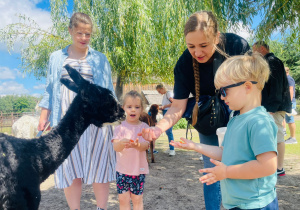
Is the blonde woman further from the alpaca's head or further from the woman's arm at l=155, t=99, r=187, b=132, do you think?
the woman's arm at l=155, t=99, r=187, b=132

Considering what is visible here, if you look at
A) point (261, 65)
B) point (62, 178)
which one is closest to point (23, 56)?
point (62, 178)

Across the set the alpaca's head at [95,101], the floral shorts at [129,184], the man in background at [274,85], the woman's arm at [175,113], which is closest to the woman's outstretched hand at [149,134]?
the woman's arm at [175,113]

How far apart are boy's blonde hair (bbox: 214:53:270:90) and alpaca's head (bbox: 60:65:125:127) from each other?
4.07 ft

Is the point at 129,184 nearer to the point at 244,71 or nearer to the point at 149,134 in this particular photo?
the point at 149,134

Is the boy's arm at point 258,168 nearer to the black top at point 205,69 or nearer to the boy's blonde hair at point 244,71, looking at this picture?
the boy's blonde hair at point 244,71

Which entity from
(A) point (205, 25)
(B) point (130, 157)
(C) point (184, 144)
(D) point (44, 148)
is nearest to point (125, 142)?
(B) point (130, 157)

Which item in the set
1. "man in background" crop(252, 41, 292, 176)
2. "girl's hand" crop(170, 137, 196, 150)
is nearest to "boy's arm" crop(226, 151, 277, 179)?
"girl's hand" crop(170, 137, 196, 150)

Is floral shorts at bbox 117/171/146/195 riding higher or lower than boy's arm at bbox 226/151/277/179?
lower

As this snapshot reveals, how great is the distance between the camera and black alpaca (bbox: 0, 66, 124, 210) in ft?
6.05

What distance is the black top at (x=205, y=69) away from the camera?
88.2 inches

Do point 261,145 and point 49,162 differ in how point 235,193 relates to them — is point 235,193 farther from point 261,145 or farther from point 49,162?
point 49,162

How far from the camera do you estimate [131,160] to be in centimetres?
284

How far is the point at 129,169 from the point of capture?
9.13ft

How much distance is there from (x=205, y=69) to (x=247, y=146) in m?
1.07
